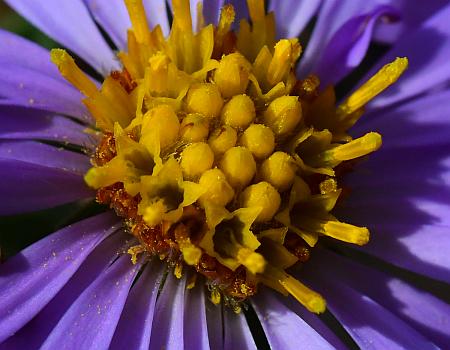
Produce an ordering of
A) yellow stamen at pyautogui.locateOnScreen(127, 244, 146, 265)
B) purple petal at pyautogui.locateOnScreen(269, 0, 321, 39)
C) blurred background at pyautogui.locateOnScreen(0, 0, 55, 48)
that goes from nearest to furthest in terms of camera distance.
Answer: yellow stamen at pyautogui.locateOnScreen(127, 244, 146, 265)
purple petal at pyautogui.locateOnScreen(269, 0, 321, 39)
blurred background at pyautogui.locateOnScreen(0, 0, 55, 48)

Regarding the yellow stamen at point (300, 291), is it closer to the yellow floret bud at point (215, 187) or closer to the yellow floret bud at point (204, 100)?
the yellow floret bud at point (215, 187)

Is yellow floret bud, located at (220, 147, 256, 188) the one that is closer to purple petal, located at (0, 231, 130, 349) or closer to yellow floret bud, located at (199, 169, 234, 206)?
yellow floret bud, located at (199, 169, 234, 206)

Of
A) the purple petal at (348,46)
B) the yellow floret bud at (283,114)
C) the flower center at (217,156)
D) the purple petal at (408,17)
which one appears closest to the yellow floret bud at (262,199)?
the flower center at (217,156)

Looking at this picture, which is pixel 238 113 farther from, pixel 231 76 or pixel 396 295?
pixel 396 295

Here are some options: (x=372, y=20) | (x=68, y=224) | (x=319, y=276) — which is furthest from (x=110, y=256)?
(x=372, y=20)

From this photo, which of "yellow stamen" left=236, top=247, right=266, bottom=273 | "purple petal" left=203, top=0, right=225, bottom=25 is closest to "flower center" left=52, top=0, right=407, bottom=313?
"yellow stamen" left=236, top=247, right=266, bottom=273
